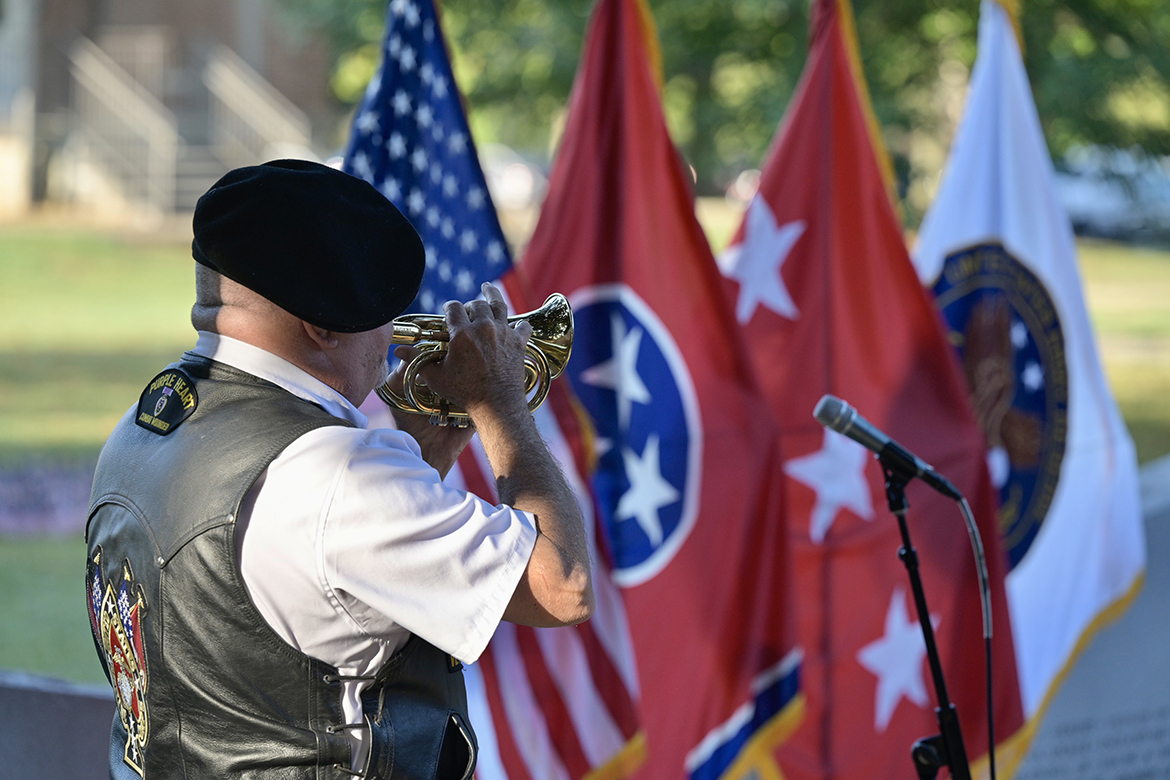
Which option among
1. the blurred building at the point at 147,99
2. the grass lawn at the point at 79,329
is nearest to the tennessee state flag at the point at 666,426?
the grass lawn at the point at 79,329

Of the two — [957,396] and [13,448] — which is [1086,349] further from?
[13,448]

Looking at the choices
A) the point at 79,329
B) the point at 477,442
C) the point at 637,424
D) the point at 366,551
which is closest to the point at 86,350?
the point at 79,329

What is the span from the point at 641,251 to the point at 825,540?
1.31m

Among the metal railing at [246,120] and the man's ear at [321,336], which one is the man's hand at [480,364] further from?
the metal railing at [246,120]

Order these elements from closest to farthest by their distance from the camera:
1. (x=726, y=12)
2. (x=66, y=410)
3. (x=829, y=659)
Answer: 1. (x=829, y=659)
2. (x=726, y=12)
3. (x=66, y=410)

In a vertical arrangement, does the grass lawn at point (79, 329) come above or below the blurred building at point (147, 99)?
below

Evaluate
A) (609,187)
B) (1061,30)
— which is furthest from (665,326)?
(1061,30)

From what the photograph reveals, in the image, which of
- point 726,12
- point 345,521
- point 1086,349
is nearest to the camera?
point 345,521

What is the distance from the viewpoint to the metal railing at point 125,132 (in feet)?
63.7

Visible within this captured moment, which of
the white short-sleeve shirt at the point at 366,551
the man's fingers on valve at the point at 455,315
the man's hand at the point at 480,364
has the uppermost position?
the man's fingers on valve at the point at 455,315

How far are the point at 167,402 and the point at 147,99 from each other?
20.9 meters

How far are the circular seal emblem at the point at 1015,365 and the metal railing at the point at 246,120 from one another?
16.6 metres

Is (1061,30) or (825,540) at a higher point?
(1061,30)

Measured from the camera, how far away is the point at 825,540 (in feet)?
13.8
